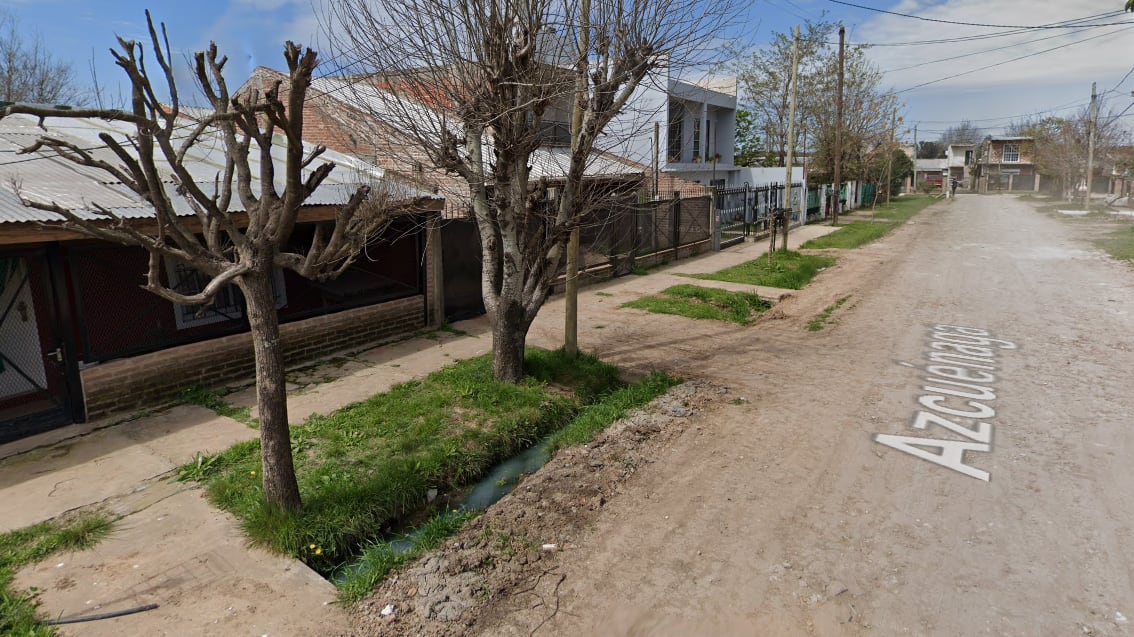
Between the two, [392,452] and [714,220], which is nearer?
[392,452]

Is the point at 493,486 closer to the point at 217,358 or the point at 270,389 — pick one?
the point at 270,389

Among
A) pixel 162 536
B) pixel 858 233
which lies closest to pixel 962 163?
pixel 858 233

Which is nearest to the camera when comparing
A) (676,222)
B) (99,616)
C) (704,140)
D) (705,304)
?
(99,616)

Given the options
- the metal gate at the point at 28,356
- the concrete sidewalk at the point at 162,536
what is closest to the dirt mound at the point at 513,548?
the concrete sidewalk at the point at 162,536

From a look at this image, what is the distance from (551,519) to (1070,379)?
6.97 metres

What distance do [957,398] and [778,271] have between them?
905 cm

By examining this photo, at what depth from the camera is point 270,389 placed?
4.66 m

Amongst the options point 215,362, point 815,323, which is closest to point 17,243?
point 215,362

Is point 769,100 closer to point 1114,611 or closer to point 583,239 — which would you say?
point 583,239

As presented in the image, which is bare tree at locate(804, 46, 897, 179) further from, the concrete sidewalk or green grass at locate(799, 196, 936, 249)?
the concrete sidewalk

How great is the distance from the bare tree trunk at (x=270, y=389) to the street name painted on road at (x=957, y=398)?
516 cm

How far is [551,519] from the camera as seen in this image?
514 centimetres

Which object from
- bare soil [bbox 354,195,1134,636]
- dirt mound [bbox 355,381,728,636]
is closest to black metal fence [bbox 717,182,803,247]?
bare soil [bbox 354,195,1134,636]

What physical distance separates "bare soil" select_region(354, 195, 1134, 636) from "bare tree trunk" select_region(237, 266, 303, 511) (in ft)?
3.65
